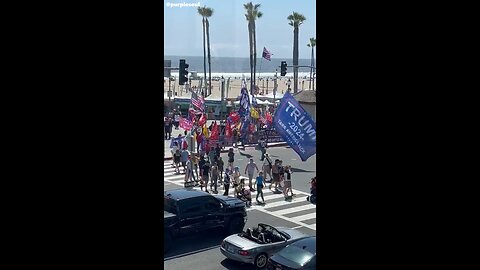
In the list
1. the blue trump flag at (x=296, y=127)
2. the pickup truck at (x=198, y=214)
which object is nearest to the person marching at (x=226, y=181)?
the blue trump flag at (x=296, y=127)

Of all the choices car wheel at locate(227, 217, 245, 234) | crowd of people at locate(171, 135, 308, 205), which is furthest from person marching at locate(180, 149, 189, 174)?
car wheel at locate(227, 217, 245, 234)

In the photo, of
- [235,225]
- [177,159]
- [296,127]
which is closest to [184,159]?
A: [177,159]

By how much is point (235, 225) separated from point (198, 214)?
679 mm

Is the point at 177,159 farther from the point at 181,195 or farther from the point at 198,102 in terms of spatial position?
the point at 181,195

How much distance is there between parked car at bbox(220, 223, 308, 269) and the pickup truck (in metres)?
0.50

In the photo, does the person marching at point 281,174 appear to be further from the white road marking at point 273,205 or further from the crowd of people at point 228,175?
the white road marking at point 273,205

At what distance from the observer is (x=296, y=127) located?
29.9 feet

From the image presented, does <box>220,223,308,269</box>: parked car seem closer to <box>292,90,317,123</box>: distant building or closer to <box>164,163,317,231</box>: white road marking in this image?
<box>164,163,317,231</box>: white road marking

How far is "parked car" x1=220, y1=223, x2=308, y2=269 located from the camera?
668 centimetres
